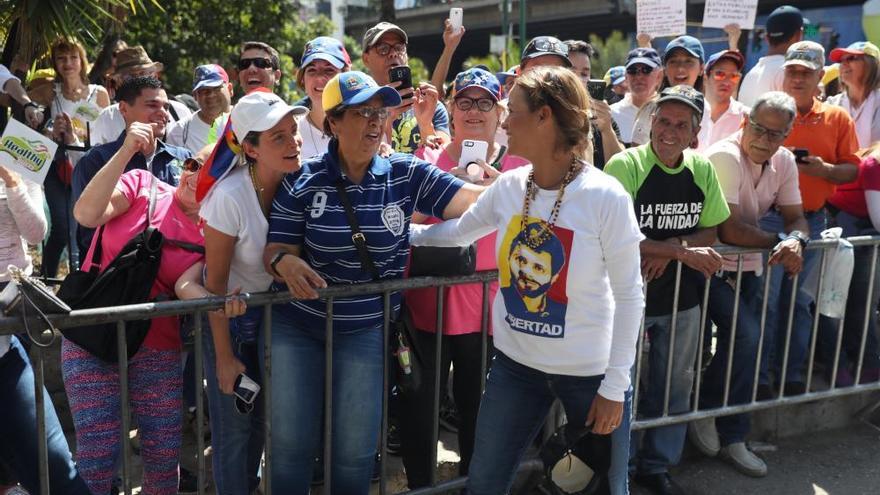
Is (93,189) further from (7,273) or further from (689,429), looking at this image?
(689,429)

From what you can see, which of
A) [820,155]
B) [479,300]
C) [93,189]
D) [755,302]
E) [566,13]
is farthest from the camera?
[566,13]

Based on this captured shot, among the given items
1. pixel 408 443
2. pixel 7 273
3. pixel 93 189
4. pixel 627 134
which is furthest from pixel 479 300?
pixel 627 134

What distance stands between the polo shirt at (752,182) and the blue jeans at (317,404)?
2179mm

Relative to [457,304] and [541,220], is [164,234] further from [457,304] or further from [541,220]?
[541,220]

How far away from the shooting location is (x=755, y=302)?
4.50 m

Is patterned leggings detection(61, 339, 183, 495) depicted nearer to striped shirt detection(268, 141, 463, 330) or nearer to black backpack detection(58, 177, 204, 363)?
black backpack detection(58, 177, 204, 363)

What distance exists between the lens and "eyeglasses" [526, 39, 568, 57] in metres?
4.78

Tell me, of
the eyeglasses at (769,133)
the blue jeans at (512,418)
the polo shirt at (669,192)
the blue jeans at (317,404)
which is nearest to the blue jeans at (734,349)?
the polo shirt at (669,192)

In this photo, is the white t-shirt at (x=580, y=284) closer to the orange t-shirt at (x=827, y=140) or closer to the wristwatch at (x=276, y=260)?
the wristwatch at (x=276, y=260)

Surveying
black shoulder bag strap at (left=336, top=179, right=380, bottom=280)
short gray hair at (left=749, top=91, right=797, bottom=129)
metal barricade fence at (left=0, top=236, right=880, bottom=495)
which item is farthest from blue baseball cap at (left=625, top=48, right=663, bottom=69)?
black shoulder bag strap at (left=336, top=179, right=380, bottom=280)

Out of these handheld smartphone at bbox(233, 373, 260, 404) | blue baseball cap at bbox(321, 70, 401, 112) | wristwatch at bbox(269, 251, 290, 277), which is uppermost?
blue baseball cap at bbox(321, 70, 401, 112)

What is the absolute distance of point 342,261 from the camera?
10.2 feet

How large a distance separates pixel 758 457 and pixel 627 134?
2510 mm

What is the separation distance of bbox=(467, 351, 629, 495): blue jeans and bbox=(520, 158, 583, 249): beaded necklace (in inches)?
19.2
